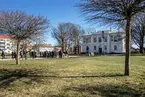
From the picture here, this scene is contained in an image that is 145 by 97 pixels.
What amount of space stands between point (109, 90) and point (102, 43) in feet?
283

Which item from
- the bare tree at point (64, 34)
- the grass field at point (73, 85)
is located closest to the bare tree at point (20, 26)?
the grass field at point (73, 85)

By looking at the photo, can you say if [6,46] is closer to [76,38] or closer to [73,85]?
[76,38]

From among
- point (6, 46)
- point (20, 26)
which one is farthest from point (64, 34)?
point (20, 26)

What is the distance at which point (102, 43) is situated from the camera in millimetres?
97562

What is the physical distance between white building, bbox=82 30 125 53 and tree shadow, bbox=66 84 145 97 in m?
77.9

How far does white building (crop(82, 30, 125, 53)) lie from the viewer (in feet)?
301

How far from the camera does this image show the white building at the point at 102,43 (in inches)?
3617

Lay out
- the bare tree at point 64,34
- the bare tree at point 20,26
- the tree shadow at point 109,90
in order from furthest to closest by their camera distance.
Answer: the bare tree at point 64,34
the bare tree at point 20,26
the tree shadow at point 109,90

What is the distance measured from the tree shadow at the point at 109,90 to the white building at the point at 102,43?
256 ft

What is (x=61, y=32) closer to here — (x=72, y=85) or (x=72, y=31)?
(x=72, y=31)

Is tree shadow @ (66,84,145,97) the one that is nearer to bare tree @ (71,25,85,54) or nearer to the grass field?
the grass field

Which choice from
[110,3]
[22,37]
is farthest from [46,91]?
[22,37]

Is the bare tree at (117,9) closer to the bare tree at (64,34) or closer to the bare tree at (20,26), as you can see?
the bare tree at (20,26)

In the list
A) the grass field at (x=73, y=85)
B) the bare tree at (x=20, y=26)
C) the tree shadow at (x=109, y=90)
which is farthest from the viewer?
the bare tree at (x=20, y=26)
